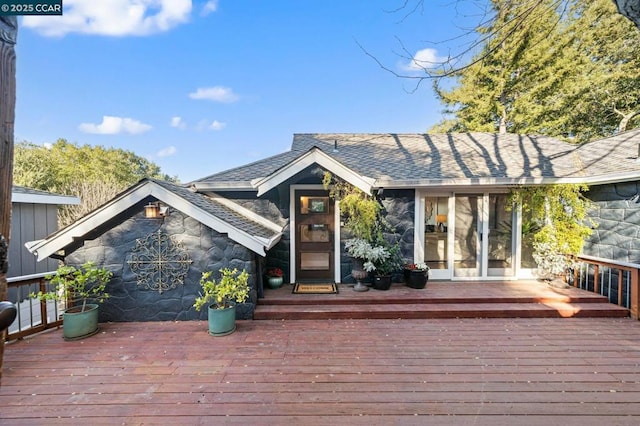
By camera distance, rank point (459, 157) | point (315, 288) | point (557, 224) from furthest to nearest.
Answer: point (459, 157), point (557, 224), point (315, 288)

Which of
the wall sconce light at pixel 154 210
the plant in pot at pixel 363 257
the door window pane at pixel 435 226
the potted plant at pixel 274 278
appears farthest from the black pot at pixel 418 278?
the wall sconce light at pixel 154 210

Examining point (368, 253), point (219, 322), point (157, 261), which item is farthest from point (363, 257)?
point (157, 261)

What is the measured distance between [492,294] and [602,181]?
298 cm

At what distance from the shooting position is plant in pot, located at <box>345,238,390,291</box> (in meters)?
5.30

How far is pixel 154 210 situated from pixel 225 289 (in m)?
1.74

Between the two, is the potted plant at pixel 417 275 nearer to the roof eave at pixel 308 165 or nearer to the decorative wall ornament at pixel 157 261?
the roof eave at pixel 308 165

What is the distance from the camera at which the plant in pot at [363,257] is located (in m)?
5.30

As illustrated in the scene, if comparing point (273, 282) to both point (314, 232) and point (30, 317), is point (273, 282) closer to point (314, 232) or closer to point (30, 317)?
point (314, 232)

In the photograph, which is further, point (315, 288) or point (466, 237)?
point (466, 237)

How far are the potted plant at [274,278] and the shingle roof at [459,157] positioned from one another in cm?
208

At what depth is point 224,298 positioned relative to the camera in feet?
13.8

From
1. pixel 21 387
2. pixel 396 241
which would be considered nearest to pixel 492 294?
pixel 396 241

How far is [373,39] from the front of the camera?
4.24m

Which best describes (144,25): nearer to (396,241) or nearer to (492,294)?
(396,241)
